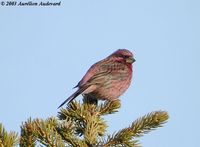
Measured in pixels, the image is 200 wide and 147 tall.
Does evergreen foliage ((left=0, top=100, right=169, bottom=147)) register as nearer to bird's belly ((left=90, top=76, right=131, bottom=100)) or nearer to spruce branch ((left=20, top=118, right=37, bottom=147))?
spruce branch ((left=20, top=118, right=37, bottom=147))

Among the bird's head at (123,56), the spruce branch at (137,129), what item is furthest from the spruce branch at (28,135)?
the bird's head at (123,56)

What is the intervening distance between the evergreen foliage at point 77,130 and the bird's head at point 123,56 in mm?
4220

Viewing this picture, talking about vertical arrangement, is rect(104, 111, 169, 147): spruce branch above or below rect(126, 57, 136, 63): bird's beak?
below

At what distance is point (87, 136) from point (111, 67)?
551 centimetres

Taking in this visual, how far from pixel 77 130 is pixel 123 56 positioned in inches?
201

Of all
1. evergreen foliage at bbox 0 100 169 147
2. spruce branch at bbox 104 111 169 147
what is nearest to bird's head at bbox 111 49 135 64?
evergreen foliage at bbox 0 100 169 147

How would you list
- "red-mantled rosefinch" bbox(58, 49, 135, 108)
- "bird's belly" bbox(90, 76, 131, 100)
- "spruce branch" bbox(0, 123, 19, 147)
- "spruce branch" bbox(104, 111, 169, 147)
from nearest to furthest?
"spruce branch" bbox(0, 123, 19, 147) → "spruce branch" bbox(104, 111, 169, 147) → "red-mantled rosefinch" bbox(58, 49, 135, 108) → "bird's belly" bbox(90, 76, 131, 100)

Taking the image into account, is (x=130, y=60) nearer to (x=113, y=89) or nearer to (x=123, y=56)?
(x=123, y=56)

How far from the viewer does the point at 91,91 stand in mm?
9117

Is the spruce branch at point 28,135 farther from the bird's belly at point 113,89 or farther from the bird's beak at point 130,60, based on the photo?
the bird's beak at point 130,60

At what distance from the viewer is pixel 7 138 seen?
4.18 m

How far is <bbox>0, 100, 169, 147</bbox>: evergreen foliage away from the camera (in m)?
4.35

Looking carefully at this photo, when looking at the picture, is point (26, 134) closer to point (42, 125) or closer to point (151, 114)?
point (42, 125)

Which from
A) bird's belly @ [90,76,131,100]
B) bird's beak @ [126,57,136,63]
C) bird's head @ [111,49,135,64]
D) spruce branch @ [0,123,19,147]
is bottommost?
spruce branch @ [0,123,19,147]
